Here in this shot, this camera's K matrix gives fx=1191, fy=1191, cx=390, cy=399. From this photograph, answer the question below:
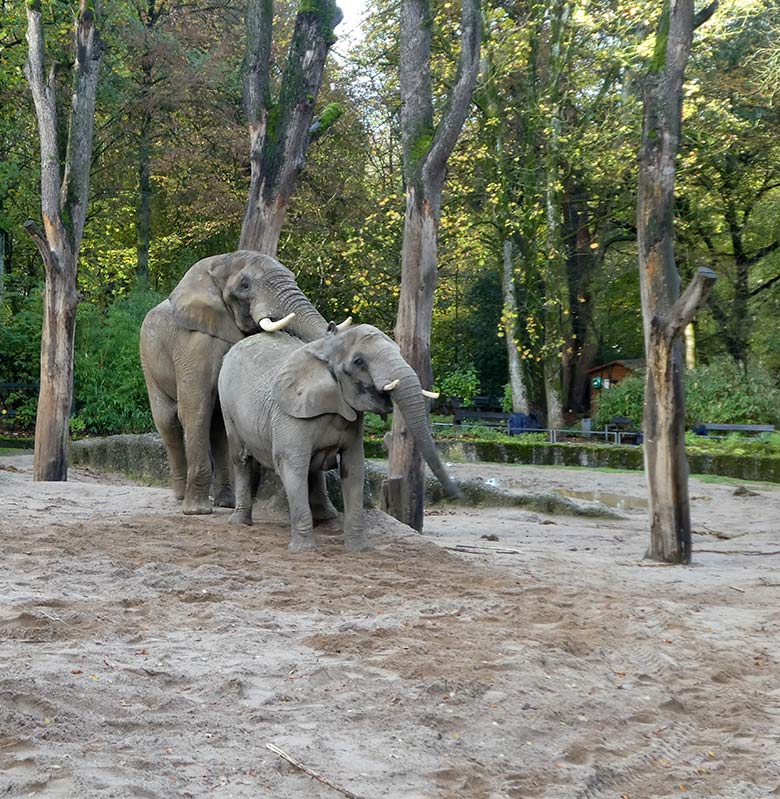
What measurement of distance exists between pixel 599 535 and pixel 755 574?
368cm

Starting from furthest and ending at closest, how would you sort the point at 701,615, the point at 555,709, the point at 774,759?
1. the point at 701,615
2. the point at 555,709
3. the point at 774,759

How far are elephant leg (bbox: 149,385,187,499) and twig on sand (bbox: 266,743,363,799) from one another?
723 centimetres

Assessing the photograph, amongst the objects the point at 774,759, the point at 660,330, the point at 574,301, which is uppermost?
the point at 574,301

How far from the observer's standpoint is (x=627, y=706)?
19.5ft

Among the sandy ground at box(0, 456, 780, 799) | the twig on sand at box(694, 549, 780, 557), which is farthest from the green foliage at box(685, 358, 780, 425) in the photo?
the sandy ground at box(0, 456, 780, 799)

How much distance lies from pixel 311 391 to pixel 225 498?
2733 mm

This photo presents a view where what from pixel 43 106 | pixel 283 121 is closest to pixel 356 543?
pixel 283 121

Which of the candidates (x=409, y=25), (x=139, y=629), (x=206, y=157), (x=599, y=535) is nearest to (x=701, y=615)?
(x=139, y=629)

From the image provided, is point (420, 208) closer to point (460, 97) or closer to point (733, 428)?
point (460, 97)

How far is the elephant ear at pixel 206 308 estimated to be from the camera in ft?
36.6

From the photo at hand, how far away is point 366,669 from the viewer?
19.9ft

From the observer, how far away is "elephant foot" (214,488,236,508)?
38.8ft

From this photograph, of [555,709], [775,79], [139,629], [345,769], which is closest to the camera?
[345,769]

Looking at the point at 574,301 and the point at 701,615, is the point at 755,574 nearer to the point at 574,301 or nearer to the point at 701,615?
→ the point at 701,615
